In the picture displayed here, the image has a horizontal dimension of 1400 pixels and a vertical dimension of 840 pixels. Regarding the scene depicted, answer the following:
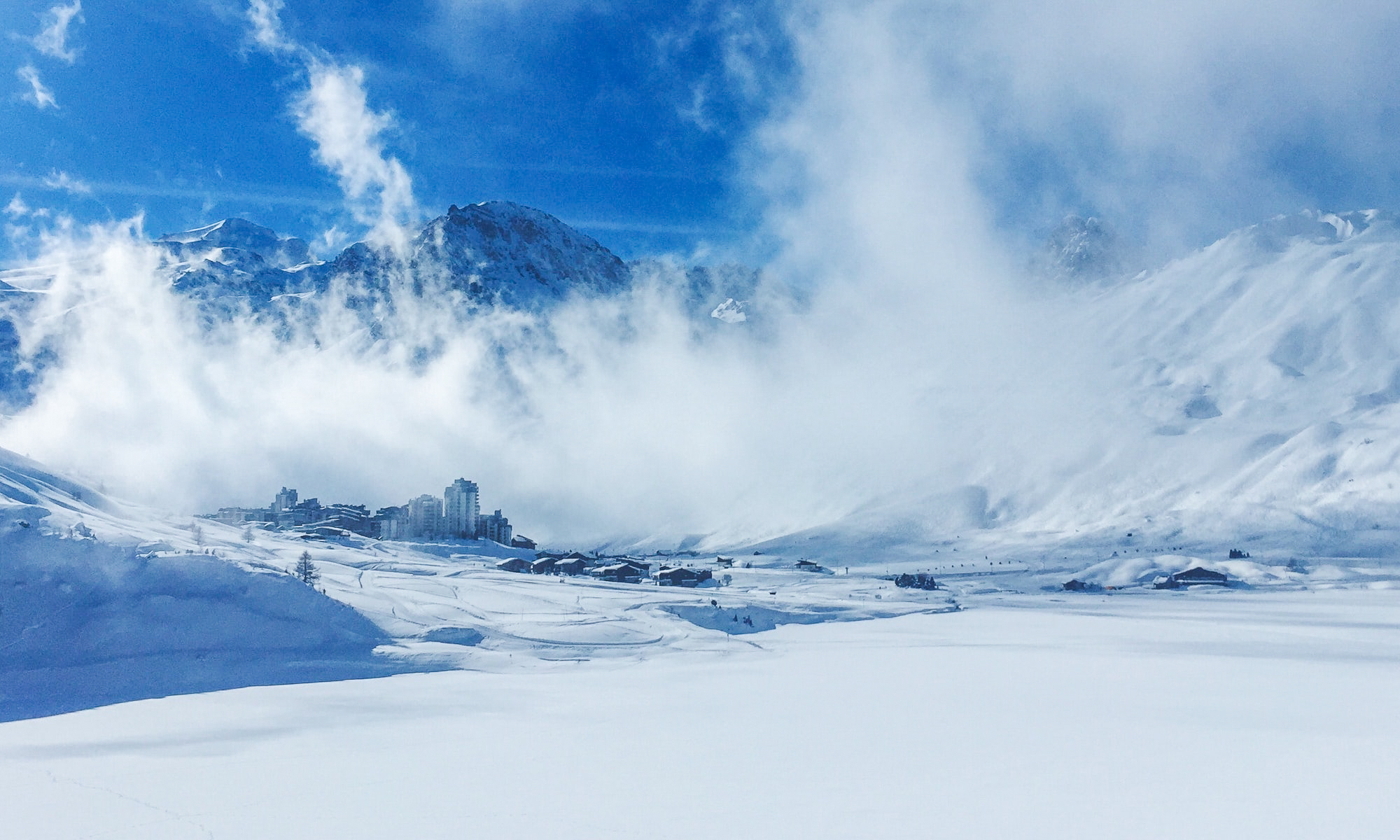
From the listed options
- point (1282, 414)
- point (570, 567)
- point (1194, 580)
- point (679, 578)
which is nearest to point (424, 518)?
point (570, 567)

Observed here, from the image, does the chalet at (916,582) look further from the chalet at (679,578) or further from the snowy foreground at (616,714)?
the snowy foreground at (616,714)

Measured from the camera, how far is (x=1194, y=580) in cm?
7762

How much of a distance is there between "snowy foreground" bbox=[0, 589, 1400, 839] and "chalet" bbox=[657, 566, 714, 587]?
50.7m

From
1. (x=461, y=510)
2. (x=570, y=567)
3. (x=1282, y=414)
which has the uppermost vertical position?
(x=1282, y=414)

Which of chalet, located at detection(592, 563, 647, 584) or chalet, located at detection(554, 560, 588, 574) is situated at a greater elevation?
chalet, located at detection(554, 560, 588, 574)

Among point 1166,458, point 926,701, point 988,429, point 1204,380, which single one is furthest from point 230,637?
point 1204,380

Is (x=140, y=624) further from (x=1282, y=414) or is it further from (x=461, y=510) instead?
(x=1282, y=414)

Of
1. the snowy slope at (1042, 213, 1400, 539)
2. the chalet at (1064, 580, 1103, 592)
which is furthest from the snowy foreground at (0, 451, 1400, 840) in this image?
the snowy slope at (1042, 213, 1400, 539)

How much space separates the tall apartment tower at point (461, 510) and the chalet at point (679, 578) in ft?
226

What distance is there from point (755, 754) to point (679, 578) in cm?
6550

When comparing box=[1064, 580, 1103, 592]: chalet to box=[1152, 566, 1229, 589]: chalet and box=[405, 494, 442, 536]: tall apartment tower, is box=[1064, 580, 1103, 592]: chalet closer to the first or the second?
box=[1152, 566, 1229, 589]: chalet

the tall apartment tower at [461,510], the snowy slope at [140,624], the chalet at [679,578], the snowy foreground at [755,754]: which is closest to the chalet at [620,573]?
the chalet at [679,578]

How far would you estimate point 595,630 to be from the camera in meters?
35.4

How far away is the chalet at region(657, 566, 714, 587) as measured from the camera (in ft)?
258
